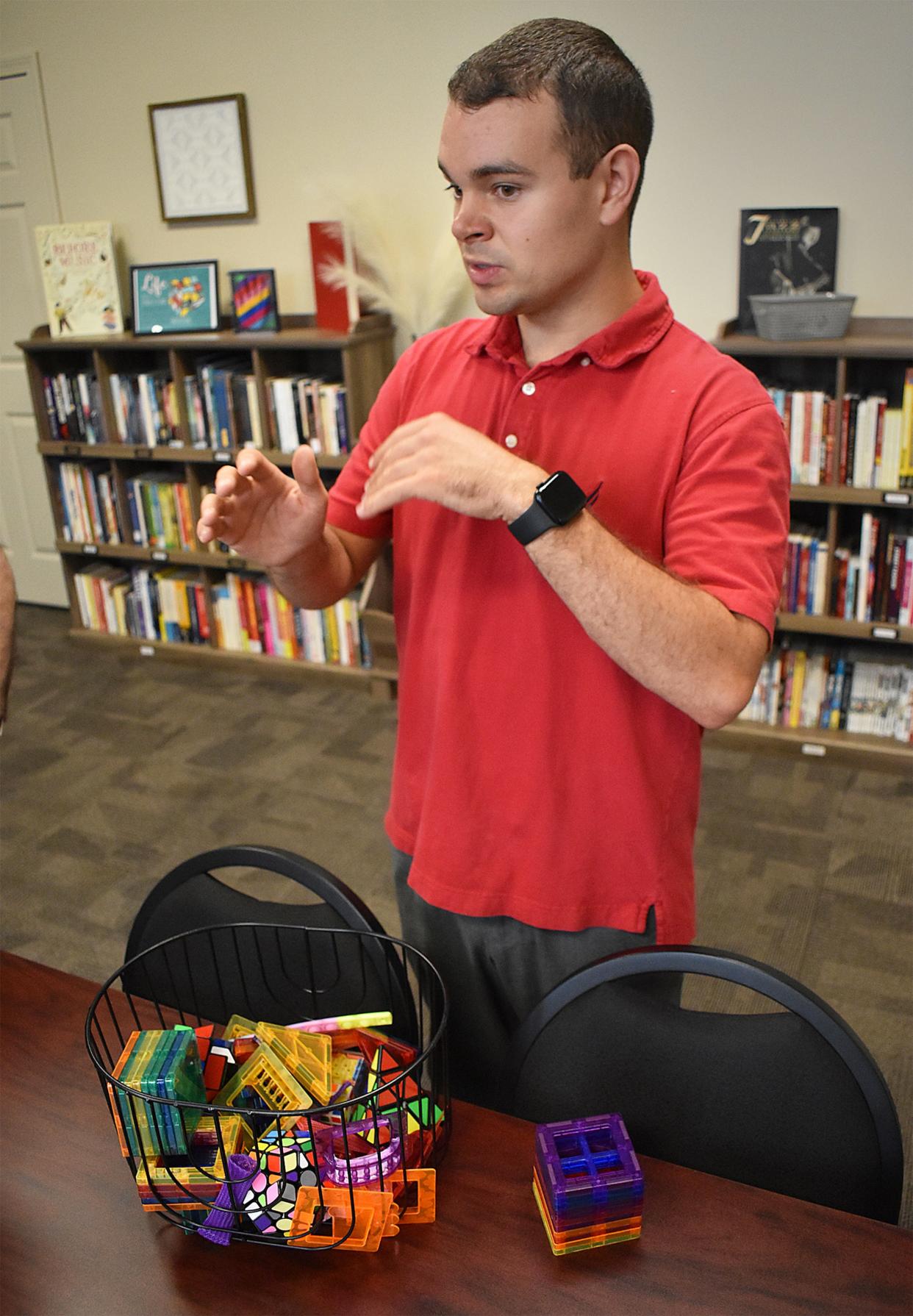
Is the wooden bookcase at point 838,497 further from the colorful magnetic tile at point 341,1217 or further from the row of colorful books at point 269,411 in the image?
the colorful magnetic tile at point 341,1217

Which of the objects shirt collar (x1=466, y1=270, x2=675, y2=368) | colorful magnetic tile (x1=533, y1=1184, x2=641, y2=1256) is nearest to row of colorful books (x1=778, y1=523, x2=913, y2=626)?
shirt collar (x1=466, y1=270, x2=675, y2=368)

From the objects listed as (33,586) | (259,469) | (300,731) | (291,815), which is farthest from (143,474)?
(259,469)

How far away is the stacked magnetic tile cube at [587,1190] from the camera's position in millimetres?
800

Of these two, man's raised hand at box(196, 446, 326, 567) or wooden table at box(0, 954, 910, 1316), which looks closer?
wooden table at box(0, 954, 910, 1316)

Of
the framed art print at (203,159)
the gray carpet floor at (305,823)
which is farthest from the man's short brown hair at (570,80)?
the framed art print at (203,159)

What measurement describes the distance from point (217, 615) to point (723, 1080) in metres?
3.53

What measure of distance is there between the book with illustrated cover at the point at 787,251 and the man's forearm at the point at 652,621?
250cm

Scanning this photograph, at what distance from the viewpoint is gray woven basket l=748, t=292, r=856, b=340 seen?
2.99 meters

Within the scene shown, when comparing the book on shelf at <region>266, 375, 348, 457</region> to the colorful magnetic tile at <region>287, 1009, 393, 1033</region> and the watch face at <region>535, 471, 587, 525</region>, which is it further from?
the colorful magnetic tile at <region>287, 1009, 393, 1033</region>

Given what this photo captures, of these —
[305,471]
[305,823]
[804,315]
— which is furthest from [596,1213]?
[804,315]

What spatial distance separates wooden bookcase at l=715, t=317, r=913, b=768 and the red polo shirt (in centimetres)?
195

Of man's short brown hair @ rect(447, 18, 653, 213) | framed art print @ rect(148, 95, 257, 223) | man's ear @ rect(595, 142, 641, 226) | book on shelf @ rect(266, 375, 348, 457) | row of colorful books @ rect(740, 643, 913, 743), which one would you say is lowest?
row of colorful books @ rect(740, 643, 913, 743)

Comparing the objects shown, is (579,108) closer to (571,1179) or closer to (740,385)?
(740,385)

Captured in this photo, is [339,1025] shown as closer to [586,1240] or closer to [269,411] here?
[586,1240]
